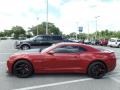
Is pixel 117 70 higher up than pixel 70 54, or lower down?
lower down

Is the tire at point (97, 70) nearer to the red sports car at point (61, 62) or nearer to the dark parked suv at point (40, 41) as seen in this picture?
the red sports car at point (61, 62)

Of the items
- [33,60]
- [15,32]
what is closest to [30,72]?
[33,60]

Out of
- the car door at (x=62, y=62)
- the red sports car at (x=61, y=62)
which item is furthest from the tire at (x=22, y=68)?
the car door at (x=62, y=62)

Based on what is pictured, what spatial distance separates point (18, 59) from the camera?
11.0 metres

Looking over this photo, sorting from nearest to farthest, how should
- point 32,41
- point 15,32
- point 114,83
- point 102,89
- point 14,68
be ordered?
point 102,89 < point 114,83 < point 14,68 < point 32,41 < point 15,32

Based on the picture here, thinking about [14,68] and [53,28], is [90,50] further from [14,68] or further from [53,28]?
[53,28]

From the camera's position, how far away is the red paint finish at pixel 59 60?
1110cm

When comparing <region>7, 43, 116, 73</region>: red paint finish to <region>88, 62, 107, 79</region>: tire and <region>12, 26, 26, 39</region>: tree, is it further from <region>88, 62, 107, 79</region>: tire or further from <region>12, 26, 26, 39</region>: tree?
<region>12, 26, 26, 39</region>: tree

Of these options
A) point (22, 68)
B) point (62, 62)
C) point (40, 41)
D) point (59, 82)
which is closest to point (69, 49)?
point (62, 62)

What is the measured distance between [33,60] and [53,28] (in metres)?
108

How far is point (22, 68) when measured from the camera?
1102 cm

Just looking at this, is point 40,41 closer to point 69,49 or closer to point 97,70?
point 69,49

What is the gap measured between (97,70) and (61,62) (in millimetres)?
1399

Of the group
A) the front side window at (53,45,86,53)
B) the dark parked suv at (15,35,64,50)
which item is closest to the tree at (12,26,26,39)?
the dark parked suv at (15,35,64,50)
